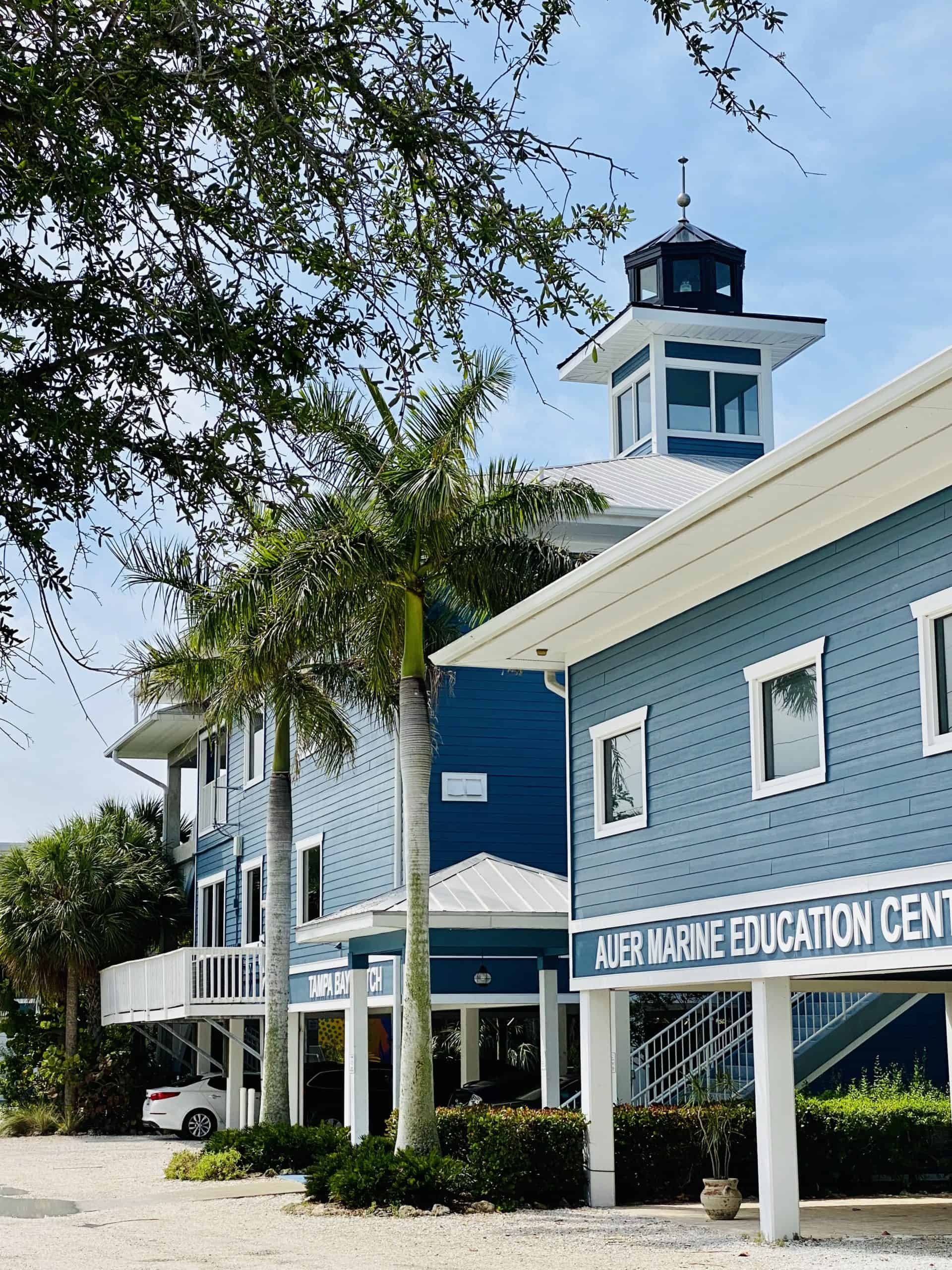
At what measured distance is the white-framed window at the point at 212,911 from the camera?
3394 cm

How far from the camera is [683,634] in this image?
52.4 feet

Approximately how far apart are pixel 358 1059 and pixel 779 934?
26.1 ft

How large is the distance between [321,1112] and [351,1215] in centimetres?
1211

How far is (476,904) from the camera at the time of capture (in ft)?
63.8

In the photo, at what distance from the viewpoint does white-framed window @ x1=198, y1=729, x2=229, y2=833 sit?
3425 centimetres

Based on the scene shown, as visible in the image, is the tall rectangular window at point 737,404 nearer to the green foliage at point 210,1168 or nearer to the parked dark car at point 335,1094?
the parked dark car at point 335,1094

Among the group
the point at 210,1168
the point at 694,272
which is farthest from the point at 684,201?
the point at 210,1168

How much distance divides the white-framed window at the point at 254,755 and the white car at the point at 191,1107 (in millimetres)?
5744

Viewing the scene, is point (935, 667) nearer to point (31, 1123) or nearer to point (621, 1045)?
point (621, 1045)

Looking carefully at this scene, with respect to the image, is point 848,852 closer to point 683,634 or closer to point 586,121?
point 683,634

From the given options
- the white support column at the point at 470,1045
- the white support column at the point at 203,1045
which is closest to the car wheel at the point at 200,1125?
the white support column at the point at 203,1045

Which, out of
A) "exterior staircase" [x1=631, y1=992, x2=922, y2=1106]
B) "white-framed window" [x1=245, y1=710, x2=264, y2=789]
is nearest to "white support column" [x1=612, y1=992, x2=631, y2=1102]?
"exterior staircase" [x1=631, y1=992, x2=922, y2=1106]

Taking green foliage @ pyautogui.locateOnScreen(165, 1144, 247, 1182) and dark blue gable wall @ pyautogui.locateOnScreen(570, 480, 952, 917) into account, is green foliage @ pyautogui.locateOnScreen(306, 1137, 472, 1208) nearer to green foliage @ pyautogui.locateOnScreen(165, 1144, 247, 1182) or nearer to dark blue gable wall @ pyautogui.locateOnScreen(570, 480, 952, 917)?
dark blue gable wall @ pyautogui.locateOnScreen(570, 480, 952, 917)

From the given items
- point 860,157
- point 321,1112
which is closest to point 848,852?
point 860,157
